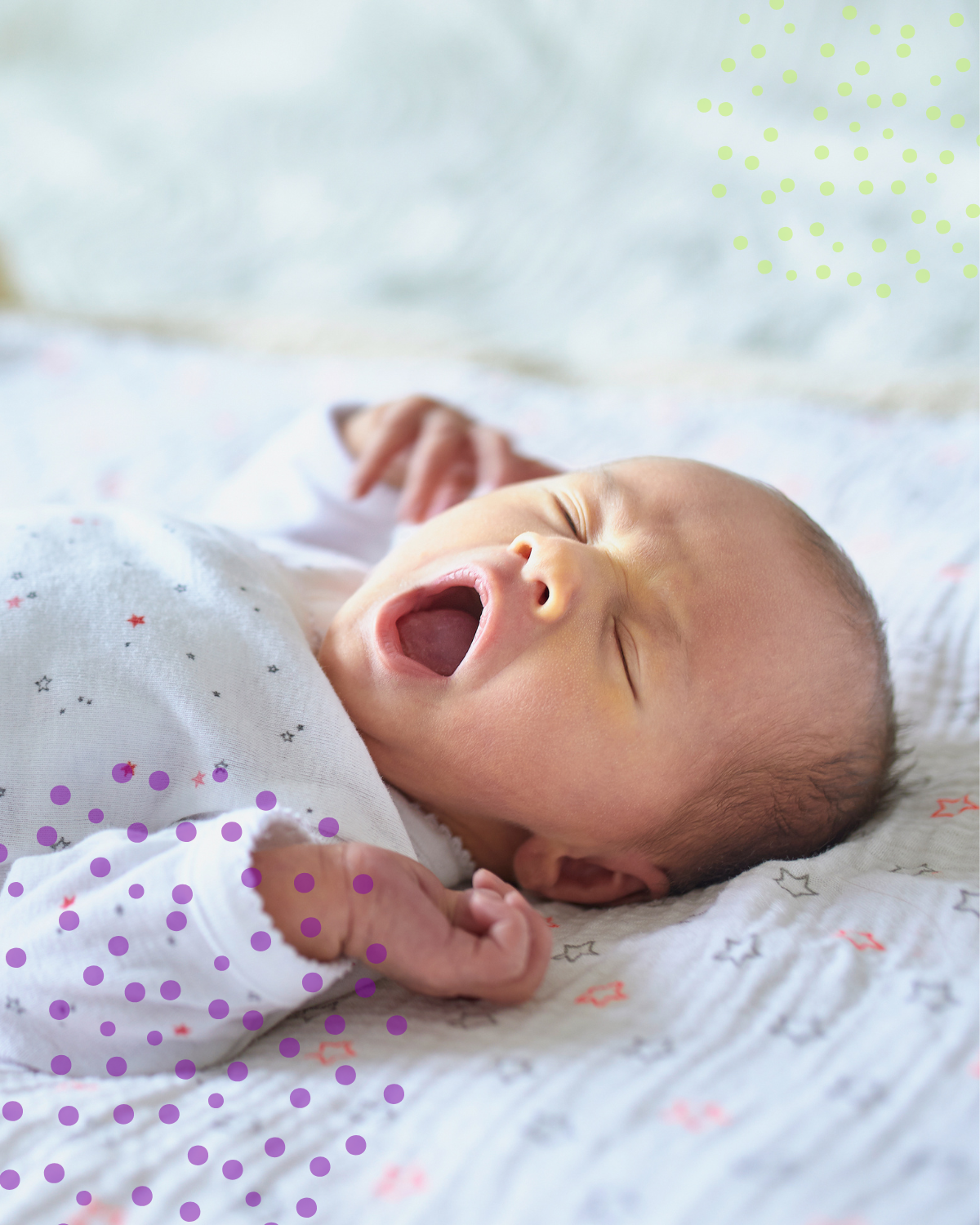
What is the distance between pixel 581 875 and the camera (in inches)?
38.0

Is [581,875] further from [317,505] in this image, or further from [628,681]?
[317,505]

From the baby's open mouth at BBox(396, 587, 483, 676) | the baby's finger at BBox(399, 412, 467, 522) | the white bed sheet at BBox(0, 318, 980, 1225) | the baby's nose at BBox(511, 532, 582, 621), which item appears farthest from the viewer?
the baby's finger at BBox(399, 412, 467, 522)

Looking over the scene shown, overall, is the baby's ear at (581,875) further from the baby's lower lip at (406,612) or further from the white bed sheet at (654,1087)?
the baby's lower lip at (406,612)

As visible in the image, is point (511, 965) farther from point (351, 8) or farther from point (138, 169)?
point (351, 8)

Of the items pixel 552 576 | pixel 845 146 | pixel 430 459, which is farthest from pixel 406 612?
pixel 845 146

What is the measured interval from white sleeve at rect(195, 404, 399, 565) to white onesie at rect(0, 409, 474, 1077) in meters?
0.26

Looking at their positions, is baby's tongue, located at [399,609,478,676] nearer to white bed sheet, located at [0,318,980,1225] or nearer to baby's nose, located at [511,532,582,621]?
baby's nose, located at [511,532,582,621]

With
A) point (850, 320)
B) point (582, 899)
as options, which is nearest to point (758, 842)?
point (582, 899)

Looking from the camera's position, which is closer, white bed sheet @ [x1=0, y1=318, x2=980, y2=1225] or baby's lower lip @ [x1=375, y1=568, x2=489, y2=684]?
white bed sheet @ [x1=0, y1=318, x2=980, y2=1225]

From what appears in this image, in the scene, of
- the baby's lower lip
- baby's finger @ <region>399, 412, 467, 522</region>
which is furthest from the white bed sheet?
baby's finger @ <region>399, 412, 467, 522</region>

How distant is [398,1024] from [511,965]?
0.09m

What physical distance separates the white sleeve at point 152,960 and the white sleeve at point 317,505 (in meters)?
0.68

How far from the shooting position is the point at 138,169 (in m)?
2.50

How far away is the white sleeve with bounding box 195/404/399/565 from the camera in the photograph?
1.40 meters
